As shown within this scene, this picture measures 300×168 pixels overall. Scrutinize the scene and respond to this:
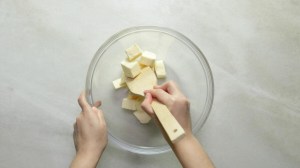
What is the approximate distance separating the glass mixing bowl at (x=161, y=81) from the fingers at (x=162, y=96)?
112mm

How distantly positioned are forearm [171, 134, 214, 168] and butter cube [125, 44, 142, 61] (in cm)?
26

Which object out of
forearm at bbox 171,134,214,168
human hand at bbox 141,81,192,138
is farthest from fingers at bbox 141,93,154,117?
forearm at bbox 171,134,214,168

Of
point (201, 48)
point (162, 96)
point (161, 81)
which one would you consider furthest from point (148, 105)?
point (201, 48)

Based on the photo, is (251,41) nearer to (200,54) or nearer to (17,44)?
(200,54)

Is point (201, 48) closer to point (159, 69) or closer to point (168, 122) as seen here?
point (159, 69)

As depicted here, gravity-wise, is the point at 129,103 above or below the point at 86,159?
above

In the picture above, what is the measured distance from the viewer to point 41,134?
98 centimetres

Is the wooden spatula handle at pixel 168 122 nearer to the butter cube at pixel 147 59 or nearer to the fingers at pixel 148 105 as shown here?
the fingers at pixel 148 105

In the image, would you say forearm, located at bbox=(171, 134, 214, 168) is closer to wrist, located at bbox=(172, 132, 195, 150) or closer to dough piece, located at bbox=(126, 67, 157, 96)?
wrist, located at bbox=(172, 132, 195, 150)

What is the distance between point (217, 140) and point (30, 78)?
1.86 ft

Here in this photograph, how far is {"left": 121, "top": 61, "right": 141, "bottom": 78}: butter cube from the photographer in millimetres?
875

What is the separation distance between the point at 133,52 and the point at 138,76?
0.07 meters

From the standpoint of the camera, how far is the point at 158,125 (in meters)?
0.88

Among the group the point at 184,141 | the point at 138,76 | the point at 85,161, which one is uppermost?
the point at 138,76
